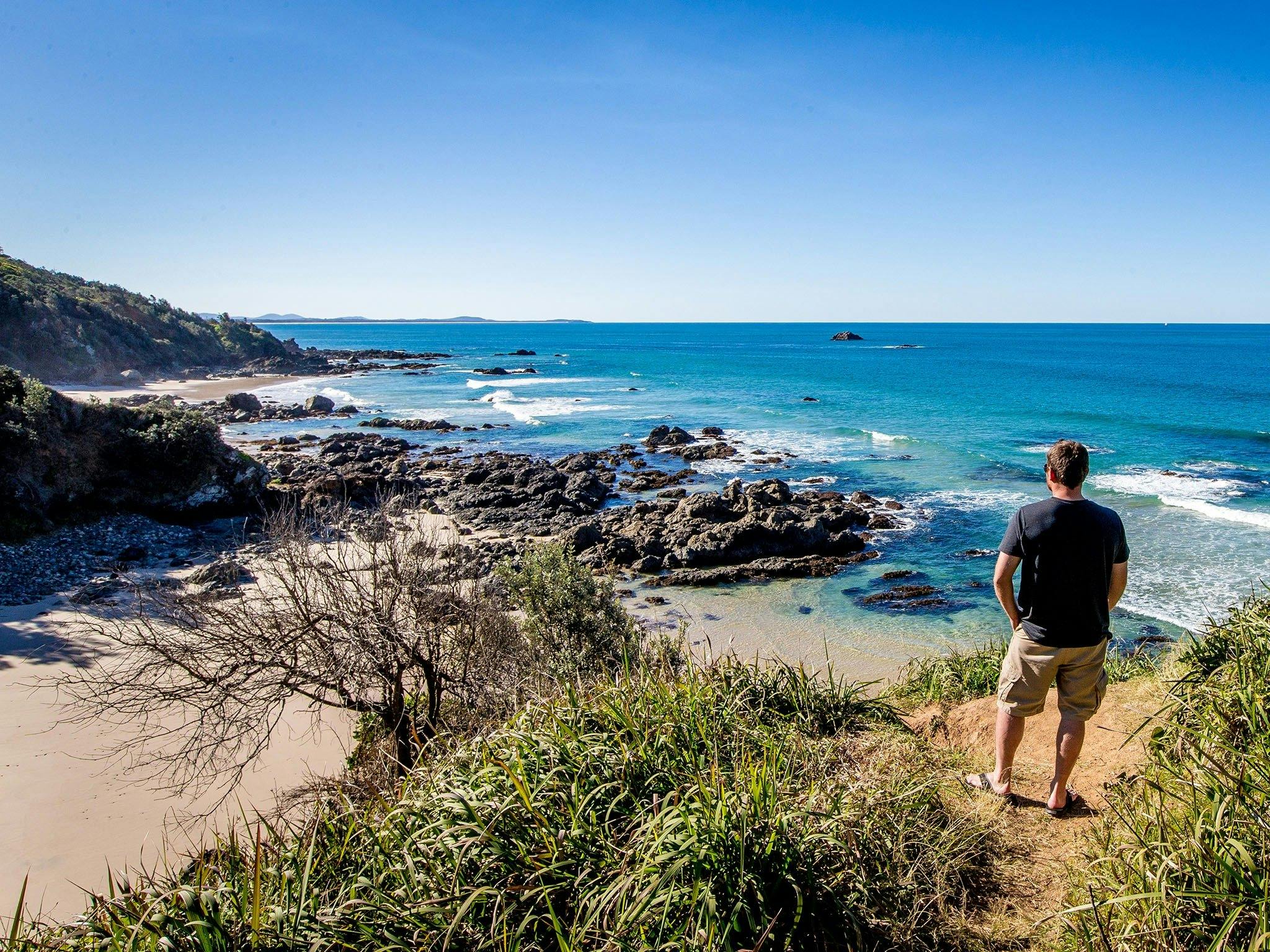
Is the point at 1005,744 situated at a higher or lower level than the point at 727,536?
higher

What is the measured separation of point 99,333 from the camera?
188ft

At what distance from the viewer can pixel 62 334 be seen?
51375 millimetres

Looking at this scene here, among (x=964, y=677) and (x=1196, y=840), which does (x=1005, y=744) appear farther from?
(x=964, y=677)

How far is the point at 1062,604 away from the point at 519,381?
231 ft

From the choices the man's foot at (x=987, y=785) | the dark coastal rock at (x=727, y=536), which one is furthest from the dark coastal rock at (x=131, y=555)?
the man's foot at (x=987, y=785)

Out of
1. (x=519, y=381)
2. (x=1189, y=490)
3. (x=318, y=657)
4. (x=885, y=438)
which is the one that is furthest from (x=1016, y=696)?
(x=519, y=381)

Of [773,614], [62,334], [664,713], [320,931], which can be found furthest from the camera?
[62,334]

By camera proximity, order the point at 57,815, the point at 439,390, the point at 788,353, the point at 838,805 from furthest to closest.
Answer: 1. the point at 788,353
2. the point at 439,390
3. the point at 57,815
4. the point at 838,805

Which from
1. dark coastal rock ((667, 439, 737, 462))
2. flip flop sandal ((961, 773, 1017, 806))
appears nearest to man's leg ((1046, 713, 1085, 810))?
flip flop sandal ((961, 773, 1017, 806))

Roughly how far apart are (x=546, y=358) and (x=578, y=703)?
102m

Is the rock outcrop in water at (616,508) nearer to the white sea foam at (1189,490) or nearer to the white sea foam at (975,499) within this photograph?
the white sea foam at (975,499)

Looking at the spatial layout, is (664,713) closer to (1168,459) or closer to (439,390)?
(1168,459)

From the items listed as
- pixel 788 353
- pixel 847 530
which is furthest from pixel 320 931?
pixel 788 353

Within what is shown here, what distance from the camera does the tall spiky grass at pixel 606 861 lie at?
312 centimetres
